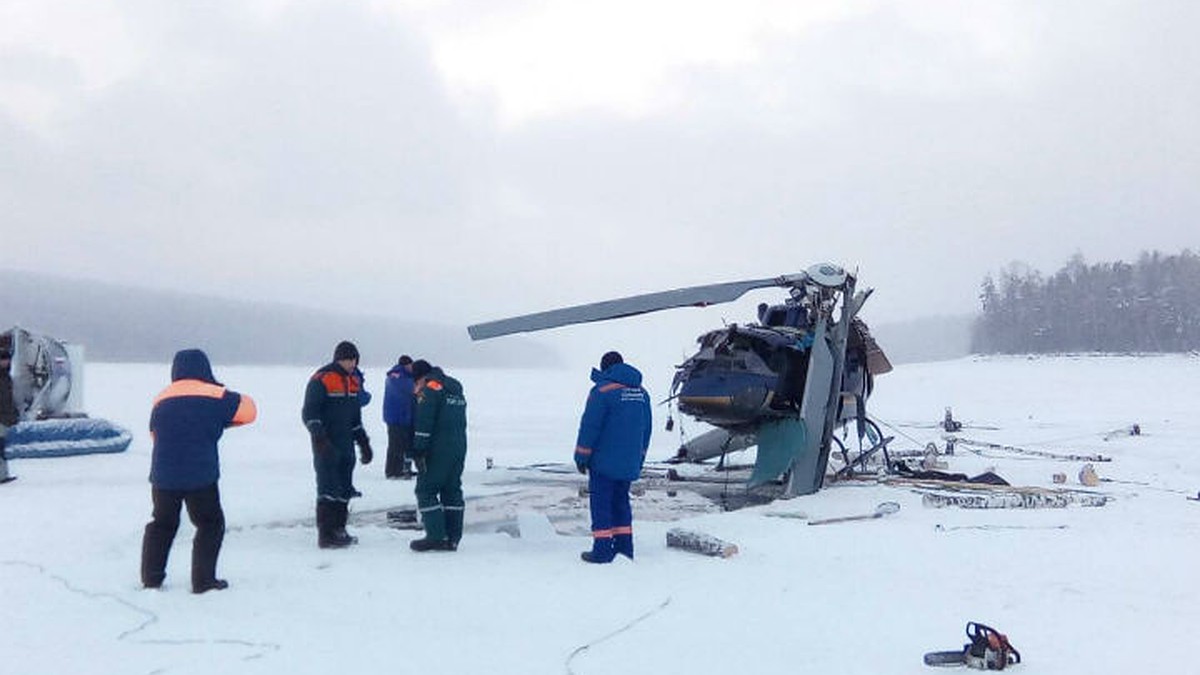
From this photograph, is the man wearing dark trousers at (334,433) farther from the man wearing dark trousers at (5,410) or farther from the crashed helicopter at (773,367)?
the man wearing dark trousers at (5,410)

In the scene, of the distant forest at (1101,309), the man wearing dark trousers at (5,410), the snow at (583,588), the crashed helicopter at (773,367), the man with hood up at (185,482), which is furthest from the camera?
the distant forest at (1101,309)

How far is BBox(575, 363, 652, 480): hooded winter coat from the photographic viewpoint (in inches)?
287

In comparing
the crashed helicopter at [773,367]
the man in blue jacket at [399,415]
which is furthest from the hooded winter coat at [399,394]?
the crashed helicopter at [773,367]

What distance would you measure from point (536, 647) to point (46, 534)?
5.23m

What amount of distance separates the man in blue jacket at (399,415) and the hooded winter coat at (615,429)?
5.50 m

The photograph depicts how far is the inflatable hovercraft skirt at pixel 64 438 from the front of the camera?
13.9m

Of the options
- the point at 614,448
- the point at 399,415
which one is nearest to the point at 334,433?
the point at 614,448

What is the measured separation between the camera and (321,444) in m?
7.39

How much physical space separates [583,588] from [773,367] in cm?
586

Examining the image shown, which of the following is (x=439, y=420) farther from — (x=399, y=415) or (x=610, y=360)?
(x=399, y=415)

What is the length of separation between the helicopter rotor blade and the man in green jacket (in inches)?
107

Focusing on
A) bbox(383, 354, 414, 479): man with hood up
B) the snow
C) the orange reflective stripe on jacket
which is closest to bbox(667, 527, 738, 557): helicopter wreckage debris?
the snow

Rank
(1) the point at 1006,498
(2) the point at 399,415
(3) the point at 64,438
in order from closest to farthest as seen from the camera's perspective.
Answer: (1) the point at 1006,498, (2) the point at 399,415, (3) the point at 64,438

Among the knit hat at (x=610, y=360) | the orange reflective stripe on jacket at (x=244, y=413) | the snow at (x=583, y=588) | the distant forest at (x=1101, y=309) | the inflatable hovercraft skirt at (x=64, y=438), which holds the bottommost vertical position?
the snow at (x=583, y=588)
